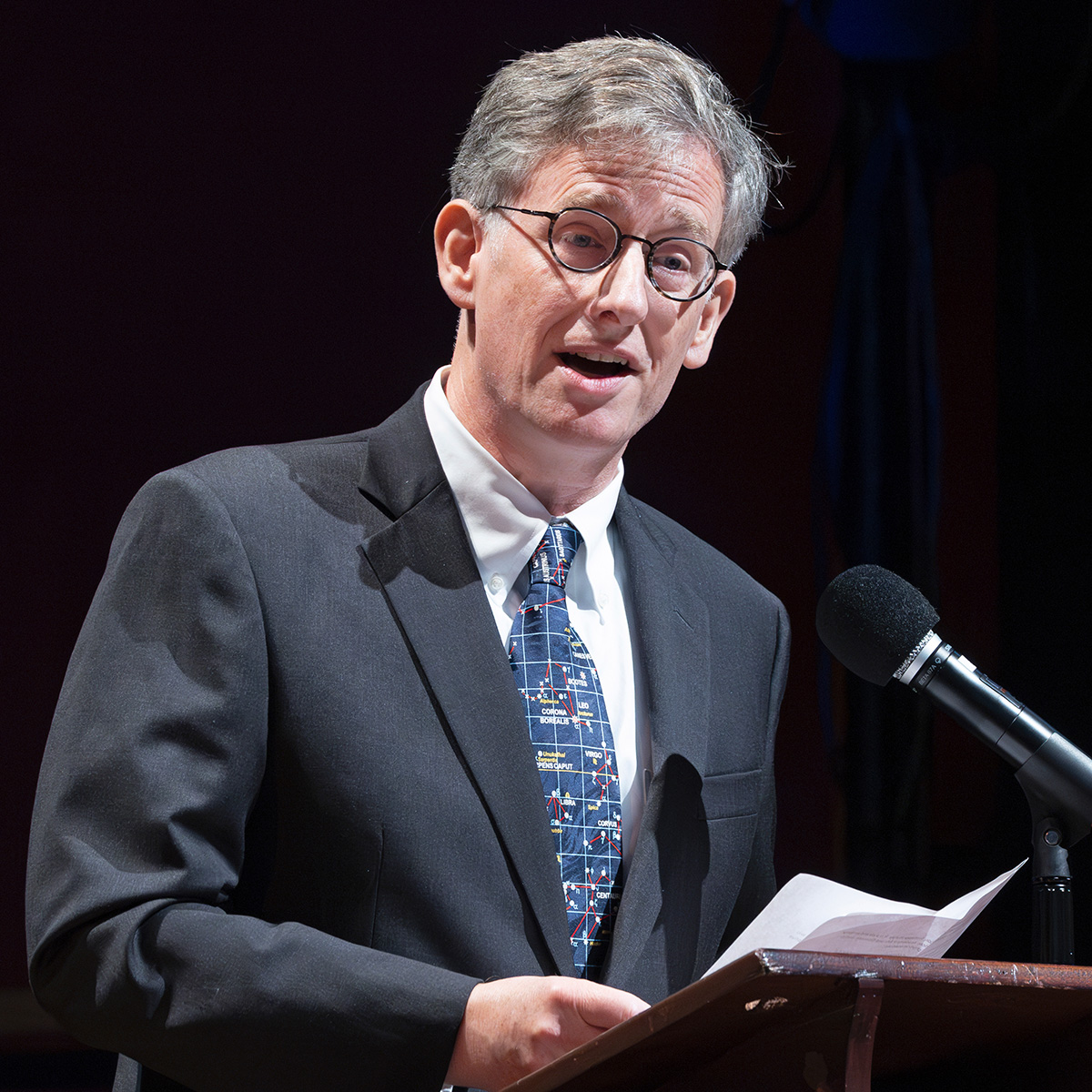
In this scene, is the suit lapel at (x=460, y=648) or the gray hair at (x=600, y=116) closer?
the suit lapel at (x=460, y=648)

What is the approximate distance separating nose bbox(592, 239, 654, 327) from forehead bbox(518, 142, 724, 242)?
34mm

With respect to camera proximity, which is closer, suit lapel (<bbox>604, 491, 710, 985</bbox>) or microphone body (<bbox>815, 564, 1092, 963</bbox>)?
microphone body (<bbox>815, 564, 1092, 963</bbox>)

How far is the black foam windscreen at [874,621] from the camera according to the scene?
1187 mm

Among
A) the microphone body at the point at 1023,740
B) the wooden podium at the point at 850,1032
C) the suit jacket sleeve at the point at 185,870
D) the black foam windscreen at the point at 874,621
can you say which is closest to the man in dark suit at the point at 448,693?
the suit jacket sleeve at the point at 185,870

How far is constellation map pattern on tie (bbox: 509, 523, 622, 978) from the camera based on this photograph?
1.37 metres

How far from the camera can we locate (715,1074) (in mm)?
838

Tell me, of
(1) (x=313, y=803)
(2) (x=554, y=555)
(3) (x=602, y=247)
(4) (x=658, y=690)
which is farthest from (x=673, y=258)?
(1) (x=313, y=803)

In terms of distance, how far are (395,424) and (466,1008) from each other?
0.73m

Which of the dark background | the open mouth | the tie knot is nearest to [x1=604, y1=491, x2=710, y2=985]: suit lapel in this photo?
the tie knot

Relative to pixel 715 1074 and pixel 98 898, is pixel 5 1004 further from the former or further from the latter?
pixel 715 1074

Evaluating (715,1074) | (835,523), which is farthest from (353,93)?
(715,1074)

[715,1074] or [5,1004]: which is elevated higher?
[715,1074]

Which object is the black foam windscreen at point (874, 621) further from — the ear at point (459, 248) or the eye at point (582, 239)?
the ear at point (459, 248)

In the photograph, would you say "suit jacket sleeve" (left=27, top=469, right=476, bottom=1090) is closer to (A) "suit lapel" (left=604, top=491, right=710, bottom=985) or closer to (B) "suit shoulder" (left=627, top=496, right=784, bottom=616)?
(A) "suit lapel" (left=604, top=491, right=710, bottom=985)
